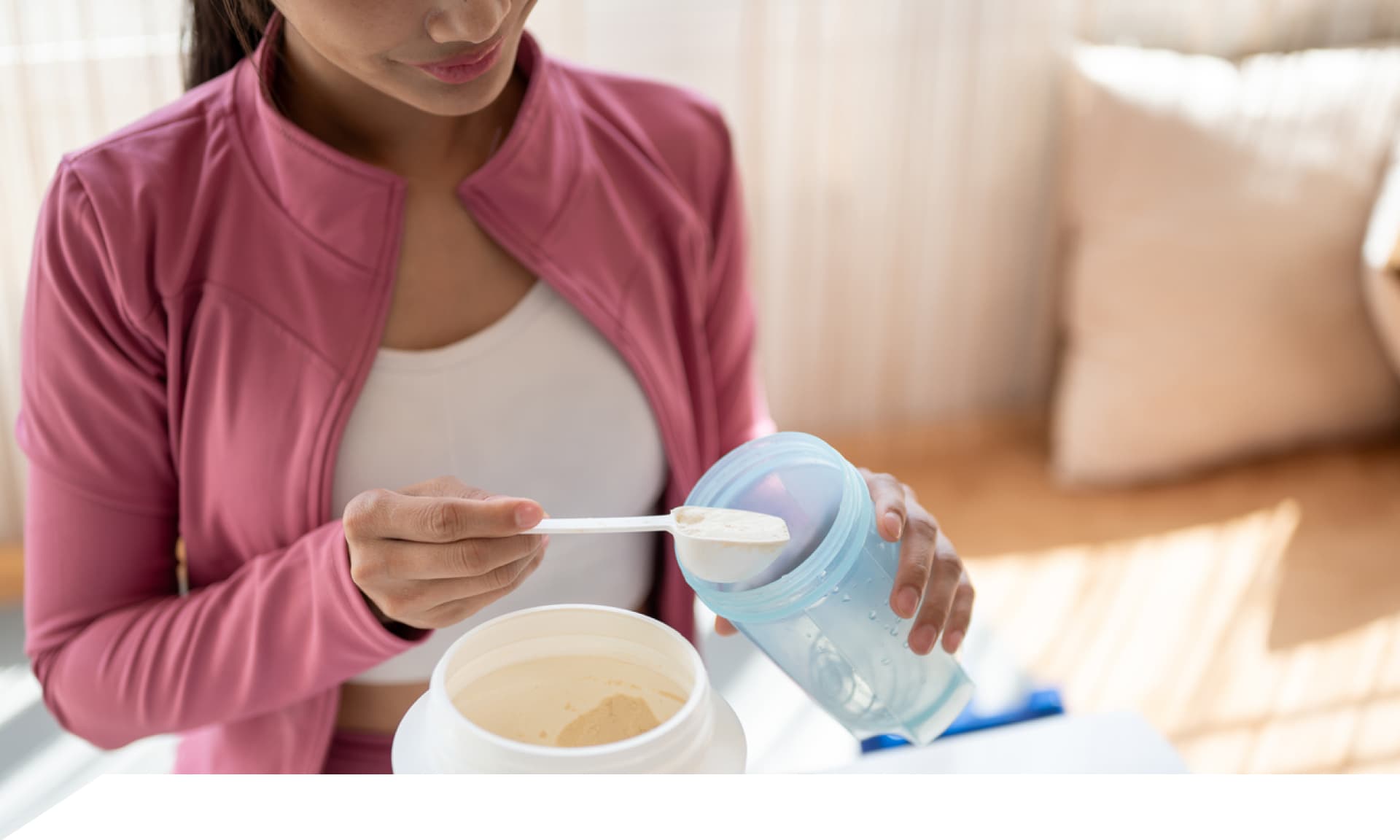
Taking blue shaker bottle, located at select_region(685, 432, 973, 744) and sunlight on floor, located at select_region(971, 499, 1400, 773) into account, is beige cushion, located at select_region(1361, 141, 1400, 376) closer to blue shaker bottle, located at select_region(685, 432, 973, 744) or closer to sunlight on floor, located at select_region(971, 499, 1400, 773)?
sunlight on floor, located at select_region(971, 499, 1400, 773)

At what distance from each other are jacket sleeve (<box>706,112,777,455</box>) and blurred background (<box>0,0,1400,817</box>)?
413mm

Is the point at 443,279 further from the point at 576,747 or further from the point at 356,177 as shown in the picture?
the point at 576,747

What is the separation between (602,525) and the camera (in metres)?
0.44

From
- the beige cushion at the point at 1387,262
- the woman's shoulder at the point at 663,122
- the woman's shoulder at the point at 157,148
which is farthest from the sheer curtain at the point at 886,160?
the woman's shoulder at the point at 157,148

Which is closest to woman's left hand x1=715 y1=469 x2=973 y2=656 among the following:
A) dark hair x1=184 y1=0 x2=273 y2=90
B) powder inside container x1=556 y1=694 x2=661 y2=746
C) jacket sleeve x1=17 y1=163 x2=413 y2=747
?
powder inside container x1=556 y1=694 x2=661 y2=746

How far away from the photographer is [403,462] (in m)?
0.77

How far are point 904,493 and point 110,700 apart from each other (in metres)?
0.53

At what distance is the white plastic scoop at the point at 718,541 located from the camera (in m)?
0.45

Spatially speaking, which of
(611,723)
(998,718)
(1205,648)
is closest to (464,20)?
(611,723)

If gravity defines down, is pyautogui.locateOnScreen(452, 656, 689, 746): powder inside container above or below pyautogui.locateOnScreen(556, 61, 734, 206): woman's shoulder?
below

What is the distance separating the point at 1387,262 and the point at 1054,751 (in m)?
1.28

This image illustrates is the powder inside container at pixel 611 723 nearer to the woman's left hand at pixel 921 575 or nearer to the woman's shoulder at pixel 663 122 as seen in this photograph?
the woman's left hand at pixel 921 575

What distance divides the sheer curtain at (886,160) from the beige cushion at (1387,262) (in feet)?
1.41

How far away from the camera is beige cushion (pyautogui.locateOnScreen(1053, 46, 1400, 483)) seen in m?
1.67
